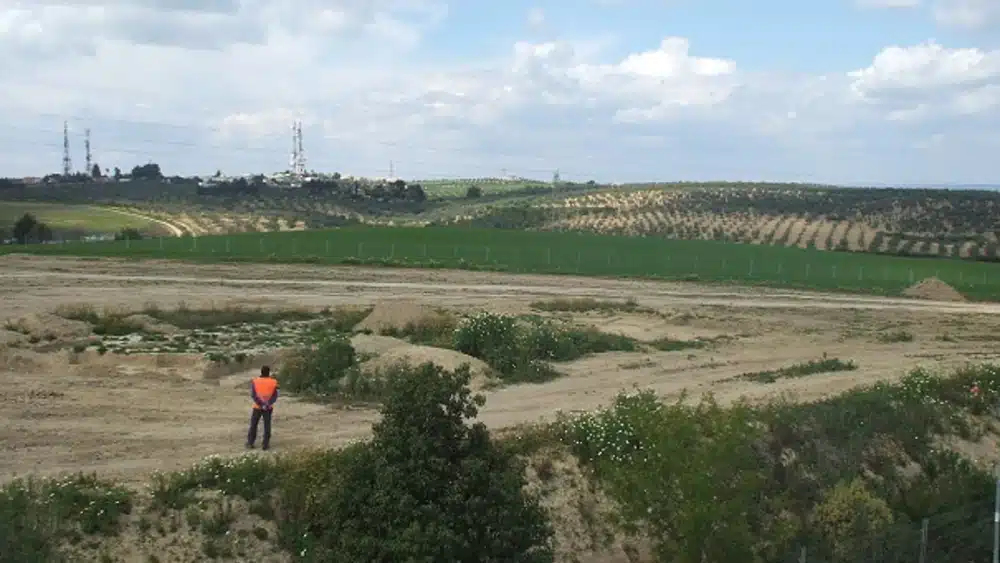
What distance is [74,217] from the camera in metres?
92.3

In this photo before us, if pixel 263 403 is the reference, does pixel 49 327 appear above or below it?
below

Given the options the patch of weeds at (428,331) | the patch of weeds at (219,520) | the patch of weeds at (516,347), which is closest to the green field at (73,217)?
the patch of weeds at (428,331)

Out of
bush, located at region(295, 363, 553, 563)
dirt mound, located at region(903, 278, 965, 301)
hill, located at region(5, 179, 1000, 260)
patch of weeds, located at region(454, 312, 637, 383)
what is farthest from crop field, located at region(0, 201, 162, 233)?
bush, located at region(295, 363, 553, 563)

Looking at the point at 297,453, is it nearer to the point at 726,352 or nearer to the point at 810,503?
the point at 810,503

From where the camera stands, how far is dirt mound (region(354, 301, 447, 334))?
3431 centimetres

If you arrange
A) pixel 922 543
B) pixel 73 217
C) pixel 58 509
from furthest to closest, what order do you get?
pixel 73 217 < pixel 922 543 < pixel 58 509

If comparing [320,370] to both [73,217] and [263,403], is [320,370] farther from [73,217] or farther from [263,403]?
[73,217]

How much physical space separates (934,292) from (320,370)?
44850 mm

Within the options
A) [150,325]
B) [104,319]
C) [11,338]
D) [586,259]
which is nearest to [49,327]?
[11,338]

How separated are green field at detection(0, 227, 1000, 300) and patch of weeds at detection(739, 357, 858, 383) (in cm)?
3004

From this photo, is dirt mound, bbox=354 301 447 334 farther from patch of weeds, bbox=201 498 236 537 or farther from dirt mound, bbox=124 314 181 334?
patch of weeds, bbox=201 498 236 537

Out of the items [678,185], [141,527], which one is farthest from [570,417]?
[678,185]

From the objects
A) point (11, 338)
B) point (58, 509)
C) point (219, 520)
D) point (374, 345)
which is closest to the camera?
point (58, 509)

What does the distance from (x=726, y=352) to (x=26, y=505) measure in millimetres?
24776
